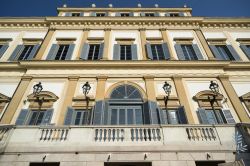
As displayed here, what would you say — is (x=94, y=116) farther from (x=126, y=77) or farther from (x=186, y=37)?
(x=186, y=37)

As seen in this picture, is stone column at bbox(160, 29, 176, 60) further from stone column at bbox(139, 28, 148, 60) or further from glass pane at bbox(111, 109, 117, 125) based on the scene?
glass pane at bbox(111, 109, 117, 125)

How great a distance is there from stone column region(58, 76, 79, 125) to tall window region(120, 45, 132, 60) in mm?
4220

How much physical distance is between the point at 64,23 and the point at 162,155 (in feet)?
50.6

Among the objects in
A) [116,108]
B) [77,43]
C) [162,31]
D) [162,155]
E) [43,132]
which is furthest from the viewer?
[162,31]

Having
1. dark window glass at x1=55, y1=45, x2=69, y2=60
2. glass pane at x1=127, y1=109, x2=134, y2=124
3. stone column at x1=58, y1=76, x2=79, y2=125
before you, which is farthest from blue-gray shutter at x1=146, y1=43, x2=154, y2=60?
dark window glass at x1=55, y1=45, x2=69, y2=60

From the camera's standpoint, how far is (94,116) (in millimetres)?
12406

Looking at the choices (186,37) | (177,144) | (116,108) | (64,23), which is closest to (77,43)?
(64,23)

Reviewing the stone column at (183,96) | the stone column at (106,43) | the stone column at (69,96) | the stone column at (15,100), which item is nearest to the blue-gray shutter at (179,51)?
the stone column at (183,96)

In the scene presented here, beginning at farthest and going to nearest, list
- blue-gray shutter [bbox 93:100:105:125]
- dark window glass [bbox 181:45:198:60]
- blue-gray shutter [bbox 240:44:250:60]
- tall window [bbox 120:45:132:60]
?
blue-gray shutter [bbox 240:44:250:60] < dark window glass [bbox 181:45:198:60] < tall window [bbox 120:45:132:60] < blue-gray shutter [bbox 93:100:105:125]

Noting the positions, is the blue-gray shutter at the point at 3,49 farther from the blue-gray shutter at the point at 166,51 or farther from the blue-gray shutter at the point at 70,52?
the blue-gray shutter at the point at 166,51

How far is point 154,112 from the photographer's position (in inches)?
501

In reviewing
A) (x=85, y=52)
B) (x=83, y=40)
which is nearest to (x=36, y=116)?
(x=85, y=52)

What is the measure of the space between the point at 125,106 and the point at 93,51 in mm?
6081

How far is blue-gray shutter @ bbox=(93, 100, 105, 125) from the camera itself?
39.9 ft
